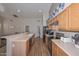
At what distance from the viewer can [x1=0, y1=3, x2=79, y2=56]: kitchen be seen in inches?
103

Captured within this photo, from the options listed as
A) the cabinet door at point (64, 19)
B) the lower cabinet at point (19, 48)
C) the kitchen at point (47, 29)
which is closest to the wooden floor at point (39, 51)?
the kitchen at point (47, 29)

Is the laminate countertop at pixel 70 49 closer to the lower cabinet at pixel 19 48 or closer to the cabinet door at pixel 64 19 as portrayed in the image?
the cabinet door at pixel 64 19

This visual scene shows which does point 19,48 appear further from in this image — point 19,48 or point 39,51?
point 39,51

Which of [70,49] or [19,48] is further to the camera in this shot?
[19,48]

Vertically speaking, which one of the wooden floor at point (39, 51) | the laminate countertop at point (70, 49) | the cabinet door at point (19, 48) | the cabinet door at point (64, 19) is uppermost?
the cabinet door at point (64, 19)

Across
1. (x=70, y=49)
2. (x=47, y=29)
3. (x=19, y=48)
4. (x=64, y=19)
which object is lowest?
(x=19, y=48)

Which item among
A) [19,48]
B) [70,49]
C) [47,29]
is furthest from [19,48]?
[47,29]

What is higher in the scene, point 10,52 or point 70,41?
point 70,41

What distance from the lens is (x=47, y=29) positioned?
30.4 ft

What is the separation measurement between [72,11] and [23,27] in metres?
11.2

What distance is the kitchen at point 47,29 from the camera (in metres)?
2.61

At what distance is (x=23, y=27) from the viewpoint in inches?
537

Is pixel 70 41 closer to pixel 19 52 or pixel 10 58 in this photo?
pixel 19 52

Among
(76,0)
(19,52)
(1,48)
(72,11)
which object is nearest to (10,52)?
(19,52)
